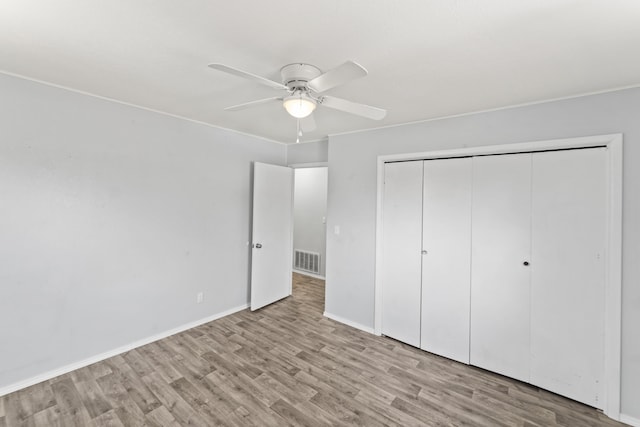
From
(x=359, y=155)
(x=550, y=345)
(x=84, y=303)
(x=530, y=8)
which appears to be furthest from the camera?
(x=359, y=155)

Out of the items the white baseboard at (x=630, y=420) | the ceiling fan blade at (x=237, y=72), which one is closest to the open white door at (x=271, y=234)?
the ceiling fan blade at (x=237, y=72)

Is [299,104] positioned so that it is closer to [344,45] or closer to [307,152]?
[344,45]

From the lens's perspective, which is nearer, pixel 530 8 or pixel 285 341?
pixel 530 8

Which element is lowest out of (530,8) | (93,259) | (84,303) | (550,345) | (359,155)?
(550,345)

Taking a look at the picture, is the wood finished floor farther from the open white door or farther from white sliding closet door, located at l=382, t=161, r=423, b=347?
the open white door

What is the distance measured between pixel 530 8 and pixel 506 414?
100 inches

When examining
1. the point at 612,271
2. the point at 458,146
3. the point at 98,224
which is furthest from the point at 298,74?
the point at 612,271

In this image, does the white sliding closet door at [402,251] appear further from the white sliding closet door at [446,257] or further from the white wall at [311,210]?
the white wall at [311,210]

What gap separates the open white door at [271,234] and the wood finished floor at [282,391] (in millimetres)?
935

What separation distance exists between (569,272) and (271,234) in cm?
318

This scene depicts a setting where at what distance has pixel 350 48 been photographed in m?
1.56

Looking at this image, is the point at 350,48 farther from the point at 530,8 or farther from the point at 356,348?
the point at 356,348

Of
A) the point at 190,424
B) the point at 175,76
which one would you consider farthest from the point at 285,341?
the point at 175,76

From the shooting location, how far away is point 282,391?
7.26 feet
